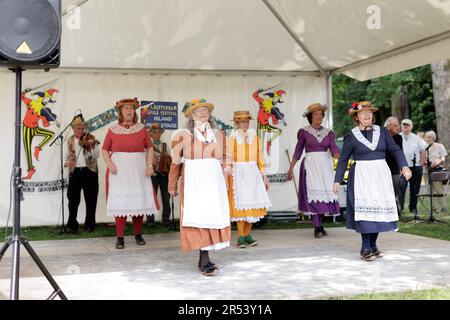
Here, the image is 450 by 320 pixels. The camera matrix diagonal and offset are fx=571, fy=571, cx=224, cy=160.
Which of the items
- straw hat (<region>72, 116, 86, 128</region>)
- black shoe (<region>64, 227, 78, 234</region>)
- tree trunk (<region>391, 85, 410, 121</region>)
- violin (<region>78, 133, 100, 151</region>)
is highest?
tree trunk (<region>391, 85, 410, 121</region>)

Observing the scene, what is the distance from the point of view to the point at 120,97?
8.74 metres

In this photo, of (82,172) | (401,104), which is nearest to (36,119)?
(82,172)

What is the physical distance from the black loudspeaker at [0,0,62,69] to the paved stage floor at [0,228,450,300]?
1.73 meters

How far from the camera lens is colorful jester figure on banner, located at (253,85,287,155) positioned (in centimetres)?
926

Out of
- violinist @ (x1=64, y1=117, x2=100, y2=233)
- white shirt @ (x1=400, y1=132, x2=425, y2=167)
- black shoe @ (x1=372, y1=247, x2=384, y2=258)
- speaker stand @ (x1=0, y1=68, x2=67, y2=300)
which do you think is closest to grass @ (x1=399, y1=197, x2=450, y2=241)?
white shirt @ (x1=400, y1=132, x2=425, y2=167)

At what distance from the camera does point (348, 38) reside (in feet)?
25.0

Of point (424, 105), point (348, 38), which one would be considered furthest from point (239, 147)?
point (424, 105)

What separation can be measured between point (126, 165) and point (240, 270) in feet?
6.79

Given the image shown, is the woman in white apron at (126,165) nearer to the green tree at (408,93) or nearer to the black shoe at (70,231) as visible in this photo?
the black shoe at (70,231)

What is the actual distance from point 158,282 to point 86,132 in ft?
14.1

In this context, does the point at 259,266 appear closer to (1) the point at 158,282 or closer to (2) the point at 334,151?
(1) the point at 158,282

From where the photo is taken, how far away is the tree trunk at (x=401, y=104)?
69.3 ft

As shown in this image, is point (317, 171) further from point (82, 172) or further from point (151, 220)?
point (82, 172)

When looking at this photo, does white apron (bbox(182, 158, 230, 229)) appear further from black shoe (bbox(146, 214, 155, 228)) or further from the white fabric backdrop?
the white fabric backdrop
